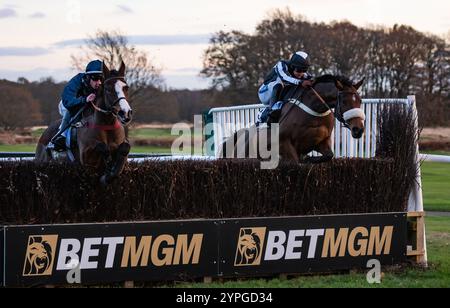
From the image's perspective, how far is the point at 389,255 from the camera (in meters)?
8.22

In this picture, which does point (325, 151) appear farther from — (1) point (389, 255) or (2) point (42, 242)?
(2) point (42, 242)

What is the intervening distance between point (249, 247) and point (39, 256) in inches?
80.7

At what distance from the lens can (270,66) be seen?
49.3 m

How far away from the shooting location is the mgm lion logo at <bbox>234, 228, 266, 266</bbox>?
742 centimetres

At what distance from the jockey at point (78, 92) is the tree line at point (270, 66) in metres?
37.0

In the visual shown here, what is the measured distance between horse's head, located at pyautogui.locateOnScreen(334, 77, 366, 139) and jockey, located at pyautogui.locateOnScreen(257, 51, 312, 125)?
0.77 metres

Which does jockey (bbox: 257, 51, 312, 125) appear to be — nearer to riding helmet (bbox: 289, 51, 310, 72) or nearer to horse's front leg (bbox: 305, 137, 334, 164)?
riding helmet (bbox: 289, 51, 310, 72)

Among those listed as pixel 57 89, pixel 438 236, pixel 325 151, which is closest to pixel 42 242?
pixel 325 151

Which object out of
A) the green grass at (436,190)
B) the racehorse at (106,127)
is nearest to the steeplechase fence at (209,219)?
the racehorse at (106,127)

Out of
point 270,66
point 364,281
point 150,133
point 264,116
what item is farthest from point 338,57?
point 364,281

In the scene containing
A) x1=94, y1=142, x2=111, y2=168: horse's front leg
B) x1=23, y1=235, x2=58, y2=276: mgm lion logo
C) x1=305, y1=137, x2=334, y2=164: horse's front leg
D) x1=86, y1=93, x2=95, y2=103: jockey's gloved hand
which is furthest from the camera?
x1=86, y1=93, x2=95, y2=103: jockey's gloved hand

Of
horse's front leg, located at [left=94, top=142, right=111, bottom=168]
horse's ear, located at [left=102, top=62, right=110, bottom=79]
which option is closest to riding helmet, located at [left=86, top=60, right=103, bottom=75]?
horse's ear, located at [left=102, top=62, right=110, bottom=79]

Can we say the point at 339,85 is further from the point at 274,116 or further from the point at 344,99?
the point at 274,116

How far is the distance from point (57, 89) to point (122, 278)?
142 ft
